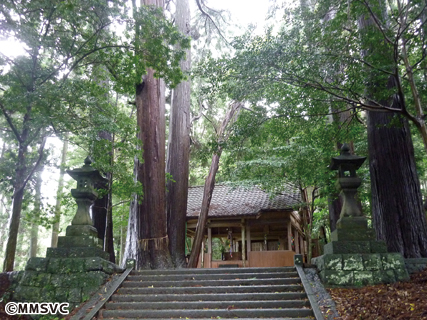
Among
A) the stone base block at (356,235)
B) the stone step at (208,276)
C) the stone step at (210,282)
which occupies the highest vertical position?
the stone base block at (356,235)

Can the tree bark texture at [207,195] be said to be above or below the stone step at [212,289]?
above

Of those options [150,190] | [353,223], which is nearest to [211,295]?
[353,223]

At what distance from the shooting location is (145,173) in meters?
9.65

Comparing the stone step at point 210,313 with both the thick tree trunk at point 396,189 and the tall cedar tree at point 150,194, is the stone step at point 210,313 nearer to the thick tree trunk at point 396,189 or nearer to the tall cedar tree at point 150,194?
the thick tree trunk at point 396,189

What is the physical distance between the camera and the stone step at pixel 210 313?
537 centimetres

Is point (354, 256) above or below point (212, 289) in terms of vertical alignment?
above

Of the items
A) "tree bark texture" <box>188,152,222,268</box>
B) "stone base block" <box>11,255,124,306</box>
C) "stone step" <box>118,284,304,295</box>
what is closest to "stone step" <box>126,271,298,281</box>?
"stone step" <box>118,284,304,295</box>

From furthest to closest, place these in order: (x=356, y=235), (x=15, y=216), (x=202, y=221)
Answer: (x=202, y=221)
(x=15, y=216)
(x=356, y=235)

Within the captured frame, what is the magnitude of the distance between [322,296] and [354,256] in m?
0.99

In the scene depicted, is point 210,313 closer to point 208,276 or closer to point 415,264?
point 208,276

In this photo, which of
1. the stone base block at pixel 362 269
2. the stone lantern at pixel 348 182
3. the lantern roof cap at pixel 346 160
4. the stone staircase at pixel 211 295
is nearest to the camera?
the stone staircase at pixel 211 295

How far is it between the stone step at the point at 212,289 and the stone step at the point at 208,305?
44 cm

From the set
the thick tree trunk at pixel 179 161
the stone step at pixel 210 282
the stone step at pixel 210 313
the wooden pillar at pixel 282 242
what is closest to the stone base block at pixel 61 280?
the stone step at pixel 210 282

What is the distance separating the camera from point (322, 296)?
5.62 meters
